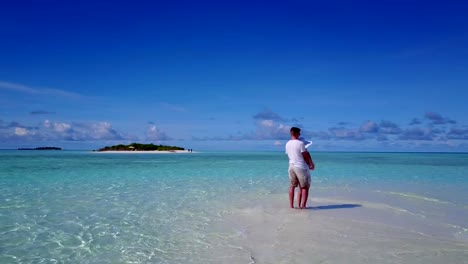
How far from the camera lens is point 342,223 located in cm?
743

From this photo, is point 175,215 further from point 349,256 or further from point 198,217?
point 349,256

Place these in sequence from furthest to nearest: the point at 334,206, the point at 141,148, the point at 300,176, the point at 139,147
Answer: the point at 139,147 < the point at 141,148 < the point at 334,206 < the point at 300,176

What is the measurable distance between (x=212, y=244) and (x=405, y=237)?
3488mm

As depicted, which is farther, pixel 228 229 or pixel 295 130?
pixel 295 130

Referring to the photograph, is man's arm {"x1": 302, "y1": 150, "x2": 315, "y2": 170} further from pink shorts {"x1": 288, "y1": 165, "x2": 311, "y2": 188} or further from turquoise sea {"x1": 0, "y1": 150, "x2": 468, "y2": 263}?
turquoise sea {"x1": 0, "y1": 150, "x2": 468, "y2": 263}

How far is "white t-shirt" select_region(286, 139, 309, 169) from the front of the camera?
8.55 meters

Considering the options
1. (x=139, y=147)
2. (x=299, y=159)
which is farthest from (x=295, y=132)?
(x=139, y=147)

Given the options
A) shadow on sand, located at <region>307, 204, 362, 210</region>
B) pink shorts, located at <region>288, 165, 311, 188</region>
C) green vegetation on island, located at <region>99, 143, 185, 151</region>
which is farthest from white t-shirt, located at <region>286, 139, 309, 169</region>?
green vegetation on island, located at <region>99, 143, 185, 151</region>

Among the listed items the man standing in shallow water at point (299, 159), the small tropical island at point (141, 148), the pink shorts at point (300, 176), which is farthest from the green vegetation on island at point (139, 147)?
the man standing in shallow water at point (299, 159)

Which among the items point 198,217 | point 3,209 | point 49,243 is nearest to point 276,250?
point 198,217

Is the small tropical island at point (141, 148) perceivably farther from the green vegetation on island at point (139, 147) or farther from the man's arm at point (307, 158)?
the man's arm at point (307, 158)

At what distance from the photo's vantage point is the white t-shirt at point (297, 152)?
8.55 meters

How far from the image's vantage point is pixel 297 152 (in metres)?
8.60

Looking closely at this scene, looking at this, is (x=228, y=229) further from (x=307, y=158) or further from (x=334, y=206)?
(x=334, y=206)
